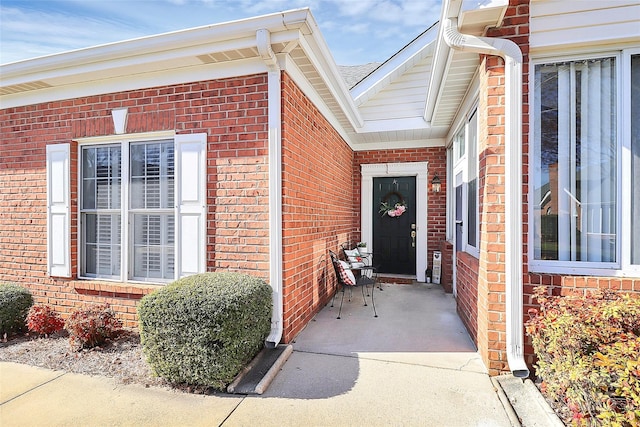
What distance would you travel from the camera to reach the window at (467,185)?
3.82m

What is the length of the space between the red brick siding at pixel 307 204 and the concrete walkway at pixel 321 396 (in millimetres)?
659

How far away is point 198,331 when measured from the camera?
2.46m

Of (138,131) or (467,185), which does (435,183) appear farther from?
(138,131)

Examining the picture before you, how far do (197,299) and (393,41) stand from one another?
20.1 feet

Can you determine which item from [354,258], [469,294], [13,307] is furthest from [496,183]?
[13,307]

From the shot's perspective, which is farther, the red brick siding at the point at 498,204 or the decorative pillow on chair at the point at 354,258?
the decorative pillow on chair at the point at 354,258

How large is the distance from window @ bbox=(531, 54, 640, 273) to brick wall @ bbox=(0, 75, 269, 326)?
262cm

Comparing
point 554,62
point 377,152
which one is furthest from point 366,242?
point 554,62

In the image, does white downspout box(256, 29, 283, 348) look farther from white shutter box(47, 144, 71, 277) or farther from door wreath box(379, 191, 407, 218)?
door wreath box(379, 191, 407, 218)

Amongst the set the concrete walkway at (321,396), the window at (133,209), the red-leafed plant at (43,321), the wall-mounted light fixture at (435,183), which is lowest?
the concrete walkway at (321,396)

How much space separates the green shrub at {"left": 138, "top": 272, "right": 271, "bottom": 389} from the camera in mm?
2467

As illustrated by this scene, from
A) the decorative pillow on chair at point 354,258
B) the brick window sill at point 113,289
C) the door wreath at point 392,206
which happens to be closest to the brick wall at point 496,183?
the decorative pillow on chair at point 354,258

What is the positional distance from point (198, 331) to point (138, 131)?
8.11 feet

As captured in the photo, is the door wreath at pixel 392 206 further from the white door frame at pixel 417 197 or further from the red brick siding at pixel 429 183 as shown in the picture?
the red brick siding at pixel 429 183
